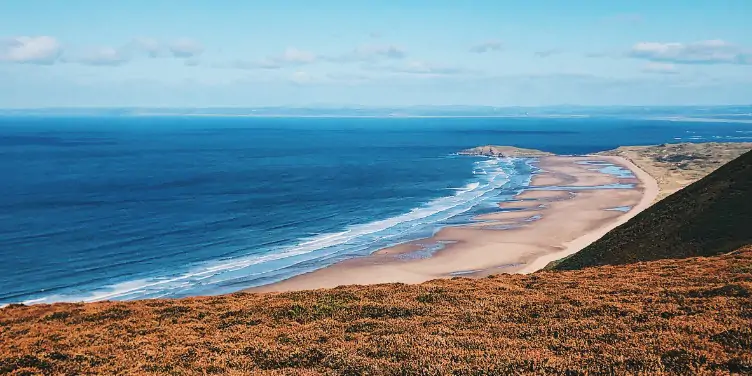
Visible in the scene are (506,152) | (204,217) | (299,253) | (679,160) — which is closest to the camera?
(299,253)

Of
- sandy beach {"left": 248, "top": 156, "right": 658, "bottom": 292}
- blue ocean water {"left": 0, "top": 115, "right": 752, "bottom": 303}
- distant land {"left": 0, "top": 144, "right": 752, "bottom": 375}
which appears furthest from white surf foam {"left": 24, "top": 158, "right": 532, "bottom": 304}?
distant land {"left": 0, "top": 144, "right": 752, "bottom": 375}

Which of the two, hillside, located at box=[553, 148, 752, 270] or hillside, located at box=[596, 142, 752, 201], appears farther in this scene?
hillside, located at box=[596, 142, 752, 201]

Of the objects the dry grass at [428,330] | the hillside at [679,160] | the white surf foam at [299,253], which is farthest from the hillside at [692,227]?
the hillside at [679,160]

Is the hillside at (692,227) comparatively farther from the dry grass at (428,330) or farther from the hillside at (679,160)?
the hillside at (679,160)

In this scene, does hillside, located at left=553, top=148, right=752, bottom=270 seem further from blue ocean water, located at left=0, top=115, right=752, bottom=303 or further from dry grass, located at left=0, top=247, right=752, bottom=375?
blue ocean water, located at left=0, top=115, right=752, bottom=303

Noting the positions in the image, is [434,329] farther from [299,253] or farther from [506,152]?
[506,152]

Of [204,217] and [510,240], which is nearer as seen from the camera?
[510,240]

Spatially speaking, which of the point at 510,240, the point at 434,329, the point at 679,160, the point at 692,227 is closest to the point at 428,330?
the point at 434,329

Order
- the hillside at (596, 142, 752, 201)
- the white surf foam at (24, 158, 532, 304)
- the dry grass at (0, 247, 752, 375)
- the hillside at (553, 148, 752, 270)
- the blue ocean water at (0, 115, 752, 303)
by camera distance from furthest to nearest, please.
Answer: the hillside at (596, 142, 752, 201) < the blue ocean water at (0, 115, 752, 303) < the white surf foam at (24, 158, 532, 304) < the hillside at (553, 148, 752, 270) < the dry grass at (0, 247, 752, 375)
